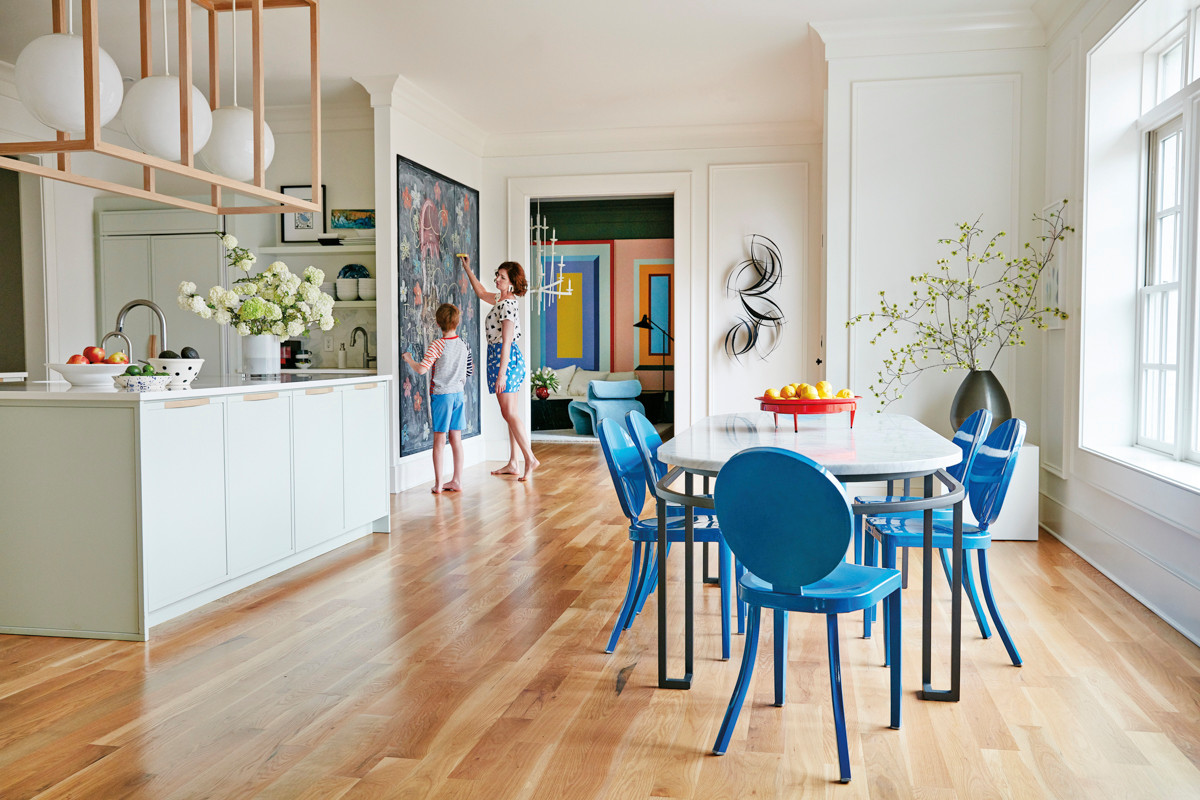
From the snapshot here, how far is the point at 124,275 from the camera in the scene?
6516 mm

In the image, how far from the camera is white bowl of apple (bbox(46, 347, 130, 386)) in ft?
10.5

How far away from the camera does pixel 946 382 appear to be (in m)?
5.32

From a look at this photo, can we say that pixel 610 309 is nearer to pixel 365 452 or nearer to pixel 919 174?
pixel 919 174

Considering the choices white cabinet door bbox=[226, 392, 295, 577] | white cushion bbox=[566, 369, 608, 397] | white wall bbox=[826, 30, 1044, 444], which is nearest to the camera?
white cabinet door bbox=[226, 392, 295, 577]

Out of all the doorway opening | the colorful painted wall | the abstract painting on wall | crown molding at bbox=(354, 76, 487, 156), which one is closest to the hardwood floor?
the abstract painting on wall

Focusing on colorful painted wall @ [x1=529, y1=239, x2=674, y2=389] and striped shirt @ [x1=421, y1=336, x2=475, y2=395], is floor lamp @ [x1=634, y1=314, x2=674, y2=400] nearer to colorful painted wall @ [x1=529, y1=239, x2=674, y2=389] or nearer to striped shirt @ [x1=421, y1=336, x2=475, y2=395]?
colorful painted wall @ [x1=529, y1=239, x2=674, y2=389]

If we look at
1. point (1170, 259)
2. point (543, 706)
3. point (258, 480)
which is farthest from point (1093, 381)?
point (258, 480)

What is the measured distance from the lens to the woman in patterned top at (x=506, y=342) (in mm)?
6859

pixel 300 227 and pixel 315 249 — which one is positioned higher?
pixel 300 227

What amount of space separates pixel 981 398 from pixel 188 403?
148 inches

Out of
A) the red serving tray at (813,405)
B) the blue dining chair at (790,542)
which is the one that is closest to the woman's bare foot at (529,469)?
the red serving tray at (813,405)

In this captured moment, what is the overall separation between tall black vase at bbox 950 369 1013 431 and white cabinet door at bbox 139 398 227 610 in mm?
3584

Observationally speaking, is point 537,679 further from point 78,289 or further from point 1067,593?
point 78,289

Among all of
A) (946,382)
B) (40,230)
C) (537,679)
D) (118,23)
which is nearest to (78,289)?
(40,230)
